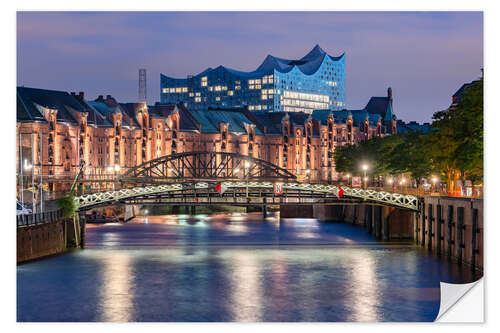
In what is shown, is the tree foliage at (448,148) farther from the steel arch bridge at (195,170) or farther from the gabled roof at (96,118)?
the gabled roof at (96,118)

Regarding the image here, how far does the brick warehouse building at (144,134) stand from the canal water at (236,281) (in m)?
30.1

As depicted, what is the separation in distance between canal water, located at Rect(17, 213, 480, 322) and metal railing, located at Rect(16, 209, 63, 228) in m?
2.79

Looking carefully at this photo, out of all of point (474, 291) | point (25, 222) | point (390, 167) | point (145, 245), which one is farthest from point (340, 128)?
point (474, 291)

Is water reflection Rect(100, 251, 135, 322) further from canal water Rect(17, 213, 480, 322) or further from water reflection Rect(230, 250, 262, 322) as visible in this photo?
water reflection Rect(230, 250, 262, 322)

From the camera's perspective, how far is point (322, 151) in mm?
183375

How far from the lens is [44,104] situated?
122875 mm

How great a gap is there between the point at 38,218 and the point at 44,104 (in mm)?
66036

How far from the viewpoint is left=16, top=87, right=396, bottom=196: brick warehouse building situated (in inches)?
4663

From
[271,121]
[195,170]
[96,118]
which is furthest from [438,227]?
[271,121]

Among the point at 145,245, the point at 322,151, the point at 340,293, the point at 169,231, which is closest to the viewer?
the point at 340,293

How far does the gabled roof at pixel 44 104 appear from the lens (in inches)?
4550

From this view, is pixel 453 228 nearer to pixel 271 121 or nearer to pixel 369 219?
pixel 369 219
